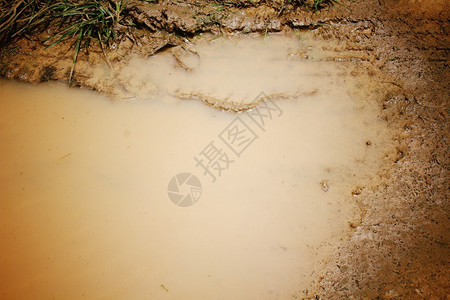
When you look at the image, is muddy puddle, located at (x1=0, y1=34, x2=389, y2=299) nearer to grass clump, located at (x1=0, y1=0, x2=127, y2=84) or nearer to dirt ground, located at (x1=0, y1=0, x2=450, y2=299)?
dirt ground, located at (x1=0, y1=0, x2=450, y2=299)

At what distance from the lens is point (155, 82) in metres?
1.99

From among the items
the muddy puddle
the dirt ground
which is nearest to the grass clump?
the dirt ground

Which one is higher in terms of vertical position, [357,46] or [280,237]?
[357,46]

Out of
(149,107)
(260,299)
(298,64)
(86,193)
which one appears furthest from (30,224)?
(298,64)

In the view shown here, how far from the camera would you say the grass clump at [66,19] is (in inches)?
78.3

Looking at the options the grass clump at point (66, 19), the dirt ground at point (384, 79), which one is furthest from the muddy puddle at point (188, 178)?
the grass clump at point (66, 19)

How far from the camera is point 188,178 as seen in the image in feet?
5.93

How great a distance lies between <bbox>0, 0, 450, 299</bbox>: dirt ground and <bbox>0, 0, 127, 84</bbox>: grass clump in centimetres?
8

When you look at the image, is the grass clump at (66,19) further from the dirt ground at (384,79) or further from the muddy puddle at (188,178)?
the muddy puddle at (188,178)

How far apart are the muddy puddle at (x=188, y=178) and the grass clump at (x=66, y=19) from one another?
39cm

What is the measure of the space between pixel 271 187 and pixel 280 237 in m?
0.34

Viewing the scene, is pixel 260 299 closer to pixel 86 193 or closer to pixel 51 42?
pixel 86 193

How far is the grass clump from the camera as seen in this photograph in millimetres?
1989

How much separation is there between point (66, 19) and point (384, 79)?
2.62 meters
